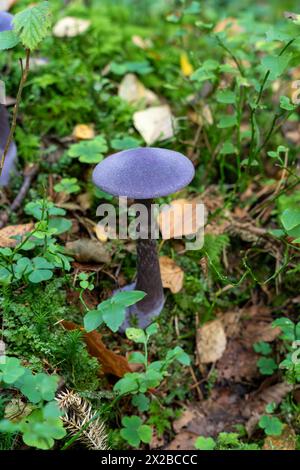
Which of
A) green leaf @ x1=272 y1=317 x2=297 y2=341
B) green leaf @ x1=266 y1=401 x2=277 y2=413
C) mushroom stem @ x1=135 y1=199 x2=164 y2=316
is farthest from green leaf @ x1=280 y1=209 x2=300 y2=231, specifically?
green leaf @ x1=266 y1=401 x2=277 y2=413

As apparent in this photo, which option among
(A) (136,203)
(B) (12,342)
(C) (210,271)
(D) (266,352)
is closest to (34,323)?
(B) (12,342)

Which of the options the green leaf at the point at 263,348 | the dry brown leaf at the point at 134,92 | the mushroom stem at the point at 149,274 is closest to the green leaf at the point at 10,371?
the mushroom stem at the point at 149,274

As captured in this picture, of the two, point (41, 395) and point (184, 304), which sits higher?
point (41, 395)

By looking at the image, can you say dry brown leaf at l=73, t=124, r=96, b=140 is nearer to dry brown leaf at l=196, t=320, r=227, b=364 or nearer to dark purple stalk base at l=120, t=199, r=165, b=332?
dark purple stalk base at l=120, t=199, r=165, b=332

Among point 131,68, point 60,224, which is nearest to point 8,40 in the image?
point 60,224

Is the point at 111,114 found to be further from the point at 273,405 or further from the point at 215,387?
the point at 273,405
